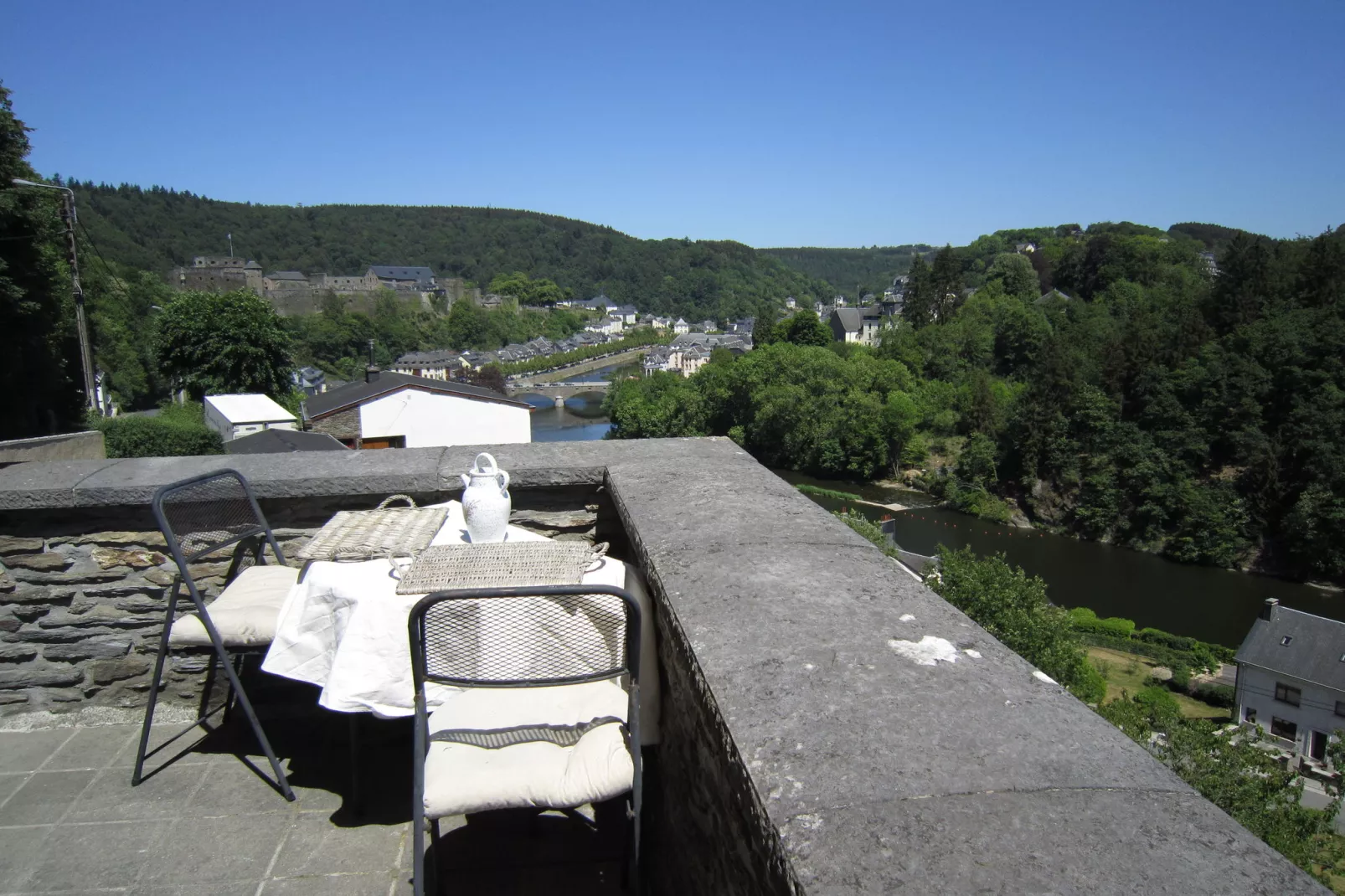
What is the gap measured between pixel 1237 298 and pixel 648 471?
50.6 meters

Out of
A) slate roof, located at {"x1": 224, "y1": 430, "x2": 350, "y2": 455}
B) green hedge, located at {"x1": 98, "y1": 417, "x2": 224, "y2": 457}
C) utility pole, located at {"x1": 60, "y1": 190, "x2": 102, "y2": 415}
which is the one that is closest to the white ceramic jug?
slate roof, located at {"x1": 224, "y1": 430, "x2": 350, "y2": 455}

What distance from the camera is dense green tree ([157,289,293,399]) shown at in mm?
30656

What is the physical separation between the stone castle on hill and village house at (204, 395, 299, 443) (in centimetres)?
5514

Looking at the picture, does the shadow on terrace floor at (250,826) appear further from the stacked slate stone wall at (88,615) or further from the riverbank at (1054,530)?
the riverbank at (1054,530)

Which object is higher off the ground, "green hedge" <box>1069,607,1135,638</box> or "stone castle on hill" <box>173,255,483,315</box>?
"stone castle on hill" <box>173,255,483,315</box>

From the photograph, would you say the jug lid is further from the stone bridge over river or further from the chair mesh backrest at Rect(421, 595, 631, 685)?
the stone bridge over river

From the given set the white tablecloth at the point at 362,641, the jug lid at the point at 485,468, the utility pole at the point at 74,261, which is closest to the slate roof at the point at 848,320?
the utility pole at the point at 74,261

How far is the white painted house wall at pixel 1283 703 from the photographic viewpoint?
20.6 metres

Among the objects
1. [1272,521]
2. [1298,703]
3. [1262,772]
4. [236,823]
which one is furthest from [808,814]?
[1272,521]

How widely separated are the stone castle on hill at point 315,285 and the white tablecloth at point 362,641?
78.7 metres

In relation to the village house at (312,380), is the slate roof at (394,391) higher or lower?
higher

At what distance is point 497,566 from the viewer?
2203 millimetres

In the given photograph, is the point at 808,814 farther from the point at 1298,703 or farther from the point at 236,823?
the point at 1298,703

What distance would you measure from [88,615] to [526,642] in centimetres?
231
